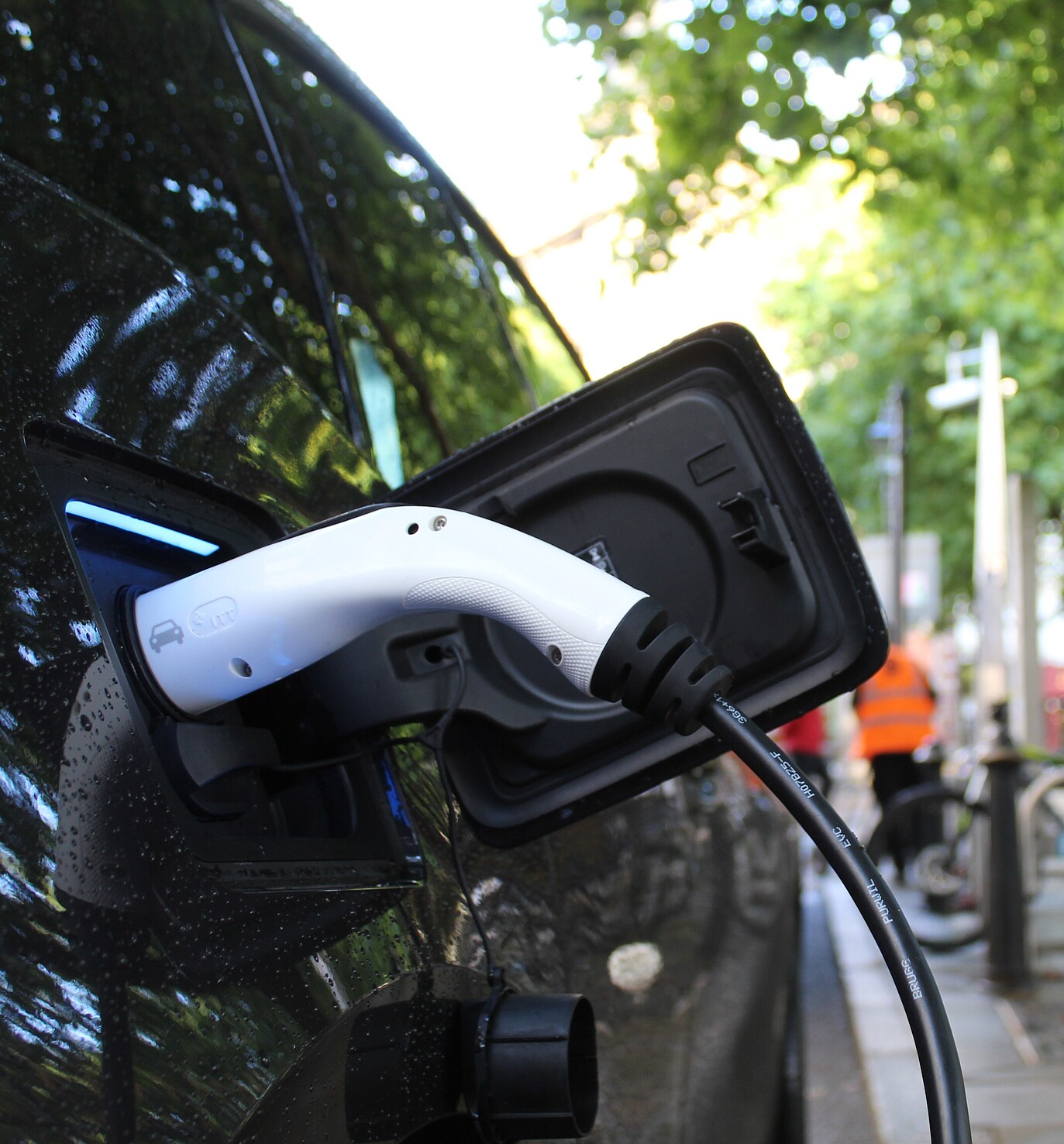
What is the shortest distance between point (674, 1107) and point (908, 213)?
21.9ft

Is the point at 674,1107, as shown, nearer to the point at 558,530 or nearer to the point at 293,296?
the point at 558,530

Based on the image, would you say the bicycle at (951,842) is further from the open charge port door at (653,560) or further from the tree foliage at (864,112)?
the open charge port door at (653,560)

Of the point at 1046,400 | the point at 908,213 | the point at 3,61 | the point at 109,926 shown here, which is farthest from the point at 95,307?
the point at 1046,400

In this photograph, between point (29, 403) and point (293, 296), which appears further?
point (293, 296)

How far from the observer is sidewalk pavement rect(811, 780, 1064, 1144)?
402 centimetres

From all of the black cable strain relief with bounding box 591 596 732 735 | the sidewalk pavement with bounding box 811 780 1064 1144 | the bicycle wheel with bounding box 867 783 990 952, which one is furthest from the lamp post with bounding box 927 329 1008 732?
the black cable strain relief with bounding box 591 596 732 735

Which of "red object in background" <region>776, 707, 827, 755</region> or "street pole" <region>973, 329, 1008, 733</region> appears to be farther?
"street pole" <region>973, 329, 1008, 733</region>

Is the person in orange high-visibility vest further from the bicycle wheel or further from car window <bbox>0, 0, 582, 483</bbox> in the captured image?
car window <bbox>0, 0, 582, 483</bbox>

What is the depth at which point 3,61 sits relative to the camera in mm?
1134

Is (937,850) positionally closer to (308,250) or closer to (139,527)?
(308,250)

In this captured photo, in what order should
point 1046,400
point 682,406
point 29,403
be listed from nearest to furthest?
point 29,403 < point 682,406 < point 1046,400

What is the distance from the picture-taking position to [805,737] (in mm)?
8461

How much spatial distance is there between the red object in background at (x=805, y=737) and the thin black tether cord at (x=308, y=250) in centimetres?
704

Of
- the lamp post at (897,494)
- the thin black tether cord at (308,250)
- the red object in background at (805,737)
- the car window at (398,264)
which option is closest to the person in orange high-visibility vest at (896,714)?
the red object in background at (805,737)
